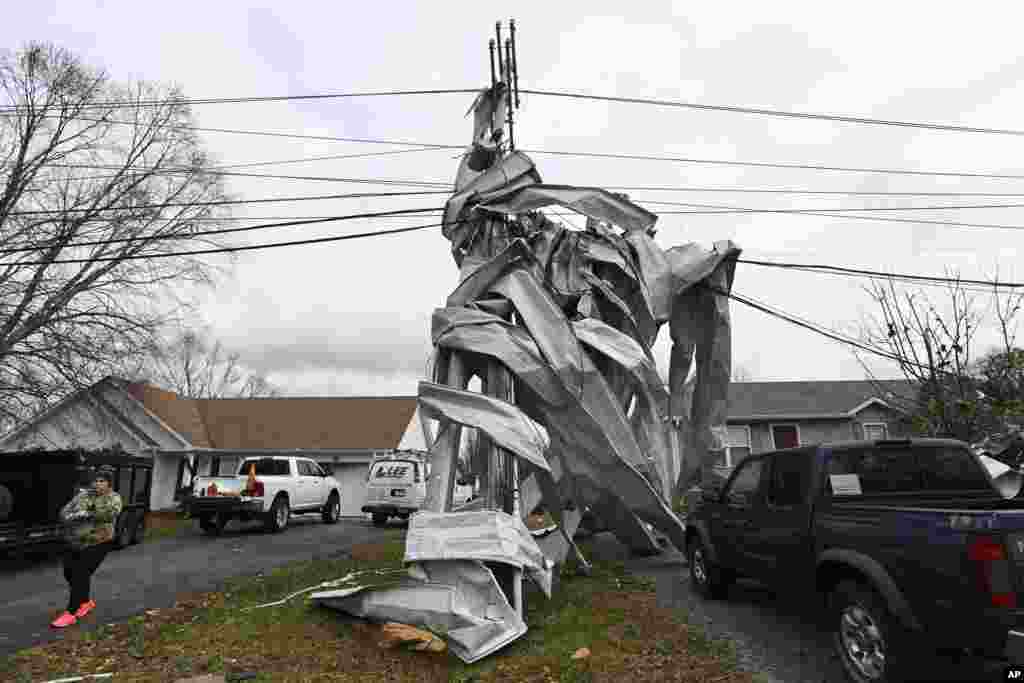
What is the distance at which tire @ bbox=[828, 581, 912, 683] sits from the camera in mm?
3725

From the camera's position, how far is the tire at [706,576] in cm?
680

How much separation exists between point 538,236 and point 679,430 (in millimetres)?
3731

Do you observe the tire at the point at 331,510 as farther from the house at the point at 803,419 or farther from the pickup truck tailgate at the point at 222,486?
the house at the point at 803,419

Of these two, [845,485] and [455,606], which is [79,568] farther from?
[845,485]

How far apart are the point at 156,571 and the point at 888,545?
11.8 meters

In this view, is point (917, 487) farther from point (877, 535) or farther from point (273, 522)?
point (273, 522)

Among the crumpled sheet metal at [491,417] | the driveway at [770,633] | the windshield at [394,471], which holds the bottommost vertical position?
the driveway at [770,633]

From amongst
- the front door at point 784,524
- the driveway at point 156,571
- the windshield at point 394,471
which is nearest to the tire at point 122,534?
the driveway at point 156,571

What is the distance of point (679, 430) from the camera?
937 cm

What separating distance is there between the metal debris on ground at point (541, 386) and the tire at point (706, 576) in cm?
59

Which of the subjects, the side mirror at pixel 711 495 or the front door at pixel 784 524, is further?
the side mirror at pixel 711 495

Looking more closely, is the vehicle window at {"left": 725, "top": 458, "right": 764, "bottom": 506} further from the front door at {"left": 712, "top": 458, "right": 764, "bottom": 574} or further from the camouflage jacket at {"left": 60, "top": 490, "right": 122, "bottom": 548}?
the camouflage jacket at {"left": 60, "top": 490, "right": 122, "bottom": 548}

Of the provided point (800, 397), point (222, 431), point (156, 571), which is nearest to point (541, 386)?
point (156, 571)

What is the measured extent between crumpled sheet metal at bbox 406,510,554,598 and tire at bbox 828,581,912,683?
8.80ft
